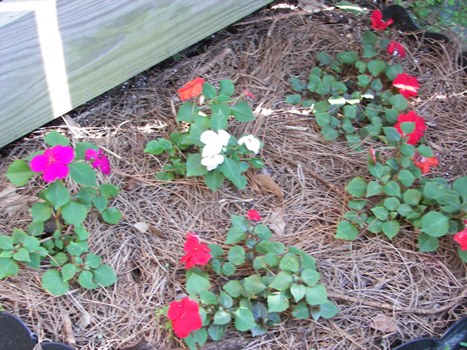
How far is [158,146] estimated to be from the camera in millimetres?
2449

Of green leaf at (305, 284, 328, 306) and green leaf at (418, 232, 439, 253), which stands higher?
green leaf at (305, 284, 328, 306)

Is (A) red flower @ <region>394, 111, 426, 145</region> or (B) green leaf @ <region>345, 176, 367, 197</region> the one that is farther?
(A) red flower @ <region>394, 111, 426, 145</region>

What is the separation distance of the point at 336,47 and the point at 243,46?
1.46 ft

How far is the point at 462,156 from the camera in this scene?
2.64 meters

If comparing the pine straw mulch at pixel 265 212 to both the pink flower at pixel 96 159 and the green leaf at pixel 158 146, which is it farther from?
the pink flower at pixel 96 159

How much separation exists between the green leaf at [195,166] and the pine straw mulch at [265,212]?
111 mm

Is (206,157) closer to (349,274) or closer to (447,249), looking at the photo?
(349,274)

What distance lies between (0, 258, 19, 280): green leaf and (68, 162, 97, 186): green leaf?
0.33m

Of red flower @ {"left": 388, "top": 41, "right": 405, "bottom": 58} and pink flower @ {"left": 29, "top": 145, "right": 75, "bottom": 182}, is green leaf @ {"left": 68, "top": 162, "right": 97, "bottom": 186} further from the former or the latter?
red flower @ {"left": 388, "top": 41, "right": 405, "bottom": 58}

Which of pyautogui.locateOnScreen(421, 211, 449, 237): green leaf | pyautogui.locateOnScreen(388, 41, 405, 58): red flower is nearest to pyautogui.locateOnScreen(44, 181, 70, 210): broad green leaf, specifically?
pyautogui.locateOnScreen(421, 211, 449, 237): green leaf

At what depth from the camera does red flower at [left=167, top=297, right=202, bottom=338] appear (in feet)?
6.16

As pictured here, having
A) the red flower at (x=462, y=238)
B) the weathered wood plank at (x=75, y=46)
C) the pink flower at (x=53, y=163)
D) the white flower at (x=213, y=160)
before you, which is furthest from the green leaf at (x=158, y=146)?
the red flower at (x=462, y=238)

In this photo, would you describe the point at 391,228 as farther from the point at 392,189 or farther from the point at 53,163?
the point at 53,163

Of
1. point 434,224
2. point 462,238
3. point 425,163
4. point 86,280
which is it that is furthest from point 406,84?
point 86,280
